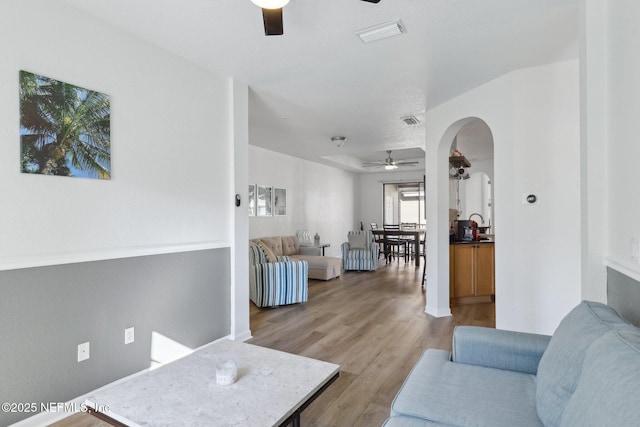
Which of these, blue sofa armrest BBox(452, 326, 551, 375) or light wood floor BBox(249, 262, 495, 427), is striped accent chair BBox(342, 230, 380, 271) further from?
blue sofa armrest BBox(452, 326, 551, 375)

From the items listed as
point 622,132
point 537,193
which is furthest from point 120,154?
point 537,193

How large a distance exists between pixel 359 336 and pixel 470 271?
2.20m

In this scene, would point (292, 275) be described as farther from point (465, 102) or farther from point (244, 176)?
point (465, 102)

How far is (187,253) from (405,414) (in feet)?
7.48

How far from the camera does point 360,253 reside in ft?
24.4

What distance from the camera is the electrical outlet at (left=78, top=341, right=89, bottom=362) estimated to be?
2.25m

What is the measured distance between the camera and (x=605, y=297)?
1.87 m

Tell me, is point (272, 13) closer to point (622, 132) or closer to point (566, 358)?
point (622, 132)

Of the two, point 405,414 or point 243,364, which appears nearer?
point 405,414

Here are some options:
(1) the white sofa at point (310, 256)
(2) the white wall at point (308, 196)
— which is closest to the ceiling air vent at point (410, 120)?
(1) the white sofa at point (310, 256)

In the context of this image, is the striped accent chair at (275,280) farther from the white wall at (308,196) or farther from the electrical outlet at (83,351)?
the electrical outlet at (83,351)

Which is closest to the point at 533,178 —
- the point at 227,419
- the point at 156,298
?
the point at 227,419

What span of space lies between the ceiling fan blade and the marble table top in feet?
6.23

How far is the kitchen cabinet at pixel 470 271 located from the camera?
4.80 metres
